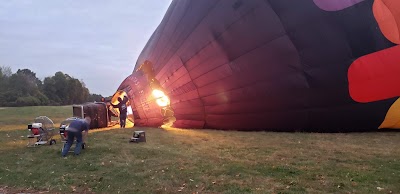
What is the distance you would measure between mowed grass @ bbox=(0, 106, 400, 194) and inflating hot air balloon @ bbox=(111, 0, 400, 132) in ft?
1.68

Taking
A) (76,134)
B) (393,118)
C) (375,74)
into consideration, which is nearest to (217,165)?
(76,134)

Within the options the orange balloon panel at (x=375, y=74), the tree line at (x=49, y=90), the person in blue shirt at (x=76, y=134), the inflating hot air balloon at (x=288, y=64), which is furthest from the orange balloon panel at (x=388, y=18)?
the tree line at (x=49, y=90)

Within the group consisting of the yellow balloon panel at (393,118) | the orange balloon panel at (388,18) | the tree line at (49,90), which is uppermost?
the tree line at (49,90)

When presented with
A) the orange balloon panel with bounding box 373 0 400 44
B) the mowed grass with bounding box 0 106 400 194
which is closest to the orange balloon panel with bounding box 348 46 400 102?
the orange balloon panel with bounding box 373 0 400 44

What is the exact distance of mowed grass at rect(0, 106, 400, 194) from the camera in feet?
16.4

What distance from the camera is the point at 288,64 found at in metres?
8.12

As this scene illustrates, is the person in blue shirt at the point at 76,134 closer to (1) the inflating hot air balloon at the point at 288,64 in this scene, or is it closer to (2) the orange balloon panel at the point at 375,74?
(1) the inflating hot air balloon at the point at 288,64

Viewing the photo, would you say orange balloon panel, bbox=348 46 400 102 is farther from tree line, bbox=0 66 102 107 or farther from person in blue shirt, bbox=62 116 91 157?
tree line, bbox=0 66 102 107

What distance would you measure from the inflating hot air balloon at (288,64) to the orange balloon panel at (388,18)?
2 cm

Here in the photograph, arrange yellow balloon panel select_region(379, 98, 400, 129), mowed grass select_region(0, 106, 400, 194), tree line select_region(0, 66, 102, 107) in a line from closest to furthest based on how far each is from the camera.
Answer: mowed grass select_region(0, 106, 400, 194) → yellow balloon panel select_region(379, 98, 400, 129) → tree line select_region(0, 66, 102, 107)

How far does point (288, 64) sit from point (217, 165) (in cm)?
314

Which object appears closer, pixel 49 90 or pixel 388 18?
pixel 388 18

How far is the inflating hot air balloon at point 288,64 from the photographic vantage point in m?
7.99

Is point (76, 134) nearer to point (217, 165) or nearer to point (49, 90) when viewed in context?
point (217, 165)
